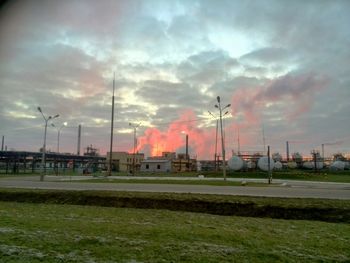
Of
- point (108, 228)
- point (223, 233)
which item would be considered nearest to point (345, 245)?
point (223, 233)

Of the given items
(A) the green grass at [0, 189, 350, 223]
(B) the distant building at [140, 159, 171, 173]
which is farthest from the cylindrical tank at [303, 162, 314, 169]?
(A) the green grass at [0, 189, 350, 223]

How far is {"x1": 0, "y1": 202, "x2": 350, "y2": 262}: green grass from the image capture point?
6961mm

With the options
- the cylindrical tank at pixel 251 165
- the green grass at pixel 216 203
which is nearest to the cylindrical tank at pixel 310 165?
the cylindrical tank at pixel 251 165

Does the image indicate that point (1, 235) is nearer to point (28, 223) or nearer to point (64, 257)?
point (28, 223)

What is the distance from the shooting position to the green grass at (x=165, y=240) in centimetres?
696

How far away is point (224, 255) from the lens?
715 cm

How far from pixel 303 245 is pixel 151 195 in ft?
34.0

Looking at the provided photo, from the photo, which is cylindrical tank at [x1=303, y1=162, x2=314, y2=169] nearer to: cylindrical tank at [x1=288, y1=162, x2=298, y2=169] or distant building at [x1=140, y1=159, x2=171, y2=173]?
cylindrical tank at [x1=288, y1=162, x2=298, y2=169]

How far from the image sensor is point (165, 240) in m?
8.27

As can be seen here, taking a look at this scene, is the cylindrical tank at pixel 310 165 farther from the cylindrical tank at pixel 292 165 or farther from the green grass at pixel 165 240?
the green grass at pixel 165 240

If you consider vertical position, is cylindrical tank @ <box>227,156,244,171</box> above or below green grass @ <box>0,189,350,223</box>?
above

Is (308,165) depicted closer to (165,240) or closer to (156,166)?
(156,166)

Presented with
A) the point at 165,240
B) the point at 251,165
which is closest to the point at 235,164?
the point at 251,165

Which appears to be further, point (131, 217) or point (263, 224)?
point (131, 217)
